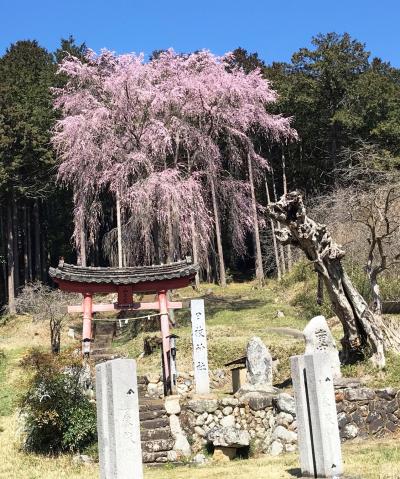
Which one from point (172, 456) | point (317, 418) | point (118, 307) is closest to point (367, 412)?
point (317, 418)

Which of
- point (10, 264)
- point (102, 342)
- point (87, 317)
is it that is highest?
point (10, 264)

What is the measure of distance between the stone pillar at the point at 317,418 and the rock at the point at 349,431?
3007mm

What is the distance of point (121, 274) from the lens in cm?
1664

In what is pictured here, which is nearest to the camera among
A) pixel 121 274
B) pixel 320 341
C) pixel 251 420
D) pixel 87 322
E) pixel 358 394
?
pixel 358 394

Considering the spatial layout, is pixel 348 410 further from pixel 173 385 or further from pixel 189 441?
pixel 173 385

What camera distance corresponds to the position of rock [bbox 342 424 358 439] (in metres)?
10.7

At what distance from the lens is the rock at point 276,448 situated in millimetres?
10695

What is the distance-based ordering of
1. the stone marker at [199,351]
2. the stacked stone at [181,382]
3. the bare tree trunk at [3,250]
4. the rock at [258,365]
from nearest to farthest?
the rock at [258,365] < the stone marker at [199,351] < the stacked stone at [181,382] < the bare tree trunk at [3,250]

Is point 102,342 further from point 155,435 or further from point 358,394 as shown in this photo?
point 358,394

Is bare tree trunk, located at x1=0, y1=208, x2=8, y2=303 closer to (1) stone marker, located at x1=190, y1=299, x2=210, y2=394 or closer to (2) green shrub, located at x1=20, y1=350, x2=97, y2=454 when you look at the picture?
(1) stone marker, located at x1=190, y1=299, x2=210, y2=394

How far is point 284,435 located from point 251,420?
82cm

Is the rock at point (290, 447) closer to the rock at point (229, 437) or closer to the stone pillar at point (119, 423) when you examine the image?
the rock at point (229, 437)

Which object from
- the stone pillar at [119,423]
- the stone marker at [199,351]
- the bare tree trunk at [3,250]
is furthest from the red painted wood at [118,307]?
the bare tree trunk at [3,250]

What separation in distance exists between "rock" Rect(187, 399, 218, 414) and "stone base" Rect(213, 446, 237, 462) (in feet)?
3.92
